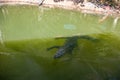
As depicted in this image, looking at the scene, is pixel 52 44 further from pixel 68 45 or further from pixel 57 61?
pixel 57 61

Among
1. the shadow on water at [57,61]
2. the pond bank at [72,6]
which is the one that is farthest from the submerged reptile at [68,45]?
the pond bank at [72,6]

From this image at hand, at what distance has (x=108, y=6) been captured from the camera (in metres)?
18.4

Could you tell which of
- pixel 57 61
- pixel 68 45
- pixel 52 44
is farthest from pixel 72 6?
pixel 57 61

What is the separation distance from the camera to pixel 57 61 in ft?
34.0

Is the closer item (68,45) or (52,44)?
(68,45)

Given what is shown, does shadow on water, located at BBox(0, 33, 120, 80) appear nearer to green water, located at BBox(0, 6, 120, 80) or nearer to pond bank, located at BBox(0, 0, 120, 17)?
green water, located at BBox(0, 6, 120, 80)

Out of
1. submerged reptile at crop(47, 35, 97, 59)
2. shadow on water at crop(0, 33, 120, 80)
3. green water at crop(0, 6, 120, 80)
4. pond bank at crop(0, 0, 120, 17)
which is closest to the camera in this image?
shadow on water at crop(0, 33, 120, 80)

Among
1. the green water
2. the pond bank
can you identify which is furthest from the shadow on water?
the pond bank

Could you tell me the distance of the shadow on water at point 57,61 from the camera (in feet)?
30.8

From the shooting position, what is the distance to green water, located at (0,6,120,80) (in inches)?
377

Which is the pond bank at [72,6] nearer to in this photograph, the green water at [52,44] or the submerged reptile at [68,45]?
the green water at [52,44]

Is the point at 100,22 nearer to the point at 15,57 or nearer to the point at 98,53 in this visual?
the point at 98,53

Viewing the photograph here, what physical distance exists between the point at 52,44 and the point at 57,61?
5.70 feet

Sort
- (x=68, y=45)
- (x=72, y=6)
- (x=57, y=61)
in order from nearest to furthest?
(x=57, y=61)
(x=68, y=45)
(x=72, y=6)
